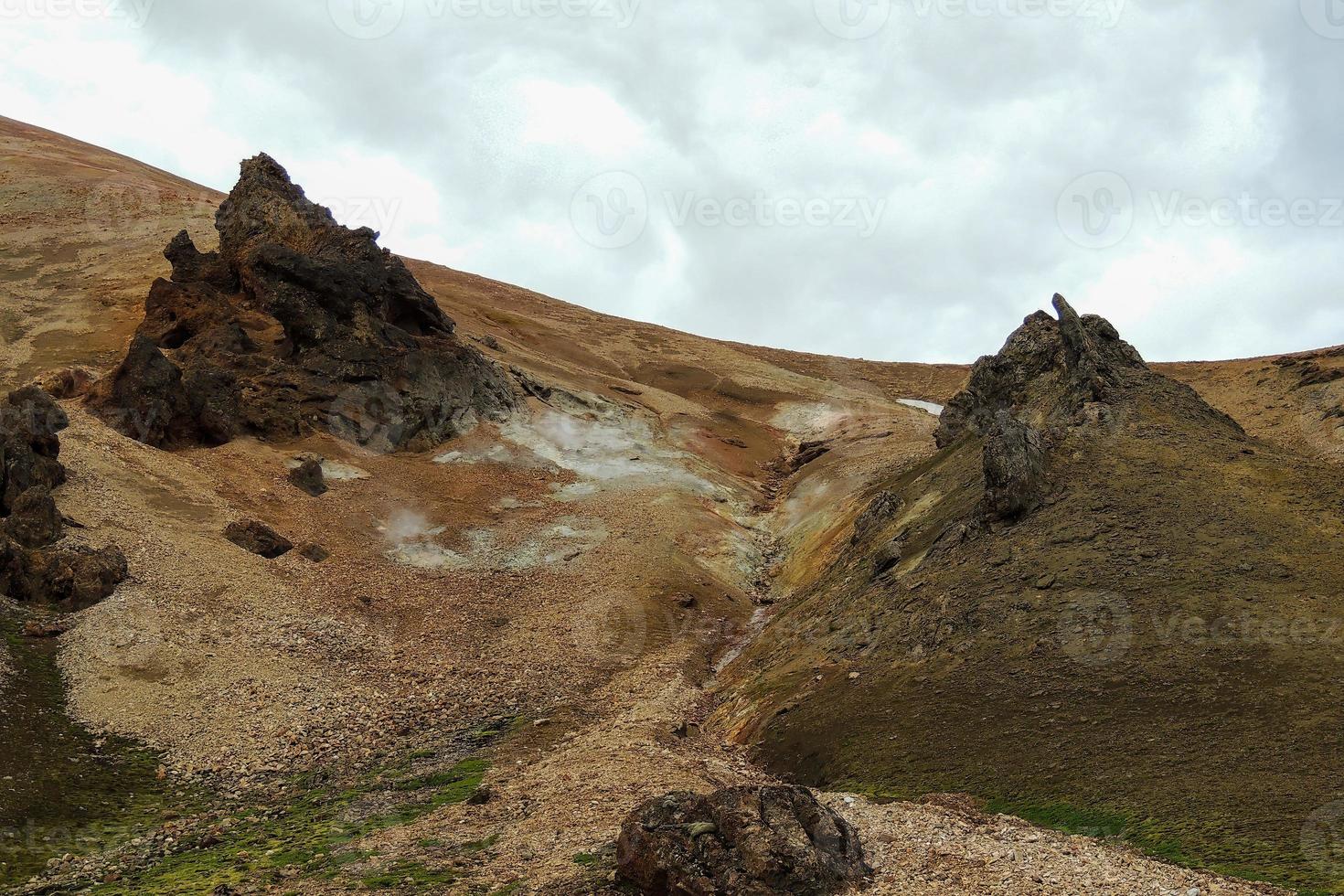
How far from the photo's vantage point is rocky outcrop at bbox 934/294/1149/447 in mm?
36312

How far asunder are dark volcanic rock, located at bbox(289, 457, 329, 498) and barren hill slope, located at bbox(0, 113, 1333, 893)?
47 centimetres

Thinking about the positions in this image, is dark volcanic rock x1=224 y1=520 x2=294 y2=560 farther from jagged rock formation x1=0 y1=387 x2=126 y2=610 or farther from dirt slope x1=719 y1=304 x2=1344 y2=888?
dirt slope x1=719 y1=304 x2=1344 y2=888

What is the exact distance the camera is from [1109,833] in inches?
672

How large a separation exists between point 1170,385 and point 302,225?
151 feet

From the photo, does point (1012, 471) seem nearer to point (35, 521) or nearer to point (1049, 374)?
point (1049, 374)

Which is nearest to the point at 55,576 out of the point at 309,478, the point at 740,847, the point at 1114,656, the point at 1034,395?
the point at 309,478

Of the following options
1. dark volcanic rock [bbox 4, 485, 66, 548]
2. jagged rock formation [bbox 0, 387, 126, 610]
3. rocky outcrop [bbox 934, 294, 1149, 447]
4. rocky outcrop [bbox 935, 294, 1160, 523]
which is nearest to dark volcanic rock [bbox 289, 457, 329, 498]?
jagged rock formation [bbox 0, 387, 126, 610]

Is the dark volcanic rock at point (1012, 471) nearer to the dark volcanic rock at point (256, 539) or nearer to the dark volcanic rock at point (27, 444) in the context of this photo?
the dark volcanic rock at point (256, 539)

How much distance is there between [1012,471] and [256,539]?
26.3 m

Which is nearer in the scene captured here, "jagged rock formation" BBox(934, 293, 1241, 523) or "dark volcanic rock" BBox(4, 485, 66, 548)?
"dark volcanic rock" BBox(4, 485, 66, 548)

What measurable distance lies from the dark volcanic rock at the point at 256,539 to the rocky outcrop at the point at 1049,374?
86.6 ft

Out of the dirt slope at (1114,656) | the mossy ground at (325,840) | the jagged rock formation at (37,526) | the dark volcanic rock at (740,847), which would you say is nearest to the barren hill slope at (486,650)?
the mossy ground at (325,840)

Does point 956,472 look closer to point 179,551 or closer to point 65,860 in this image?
point 179,551

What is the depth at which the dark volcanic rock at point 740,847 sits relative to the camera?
15.1 meters
